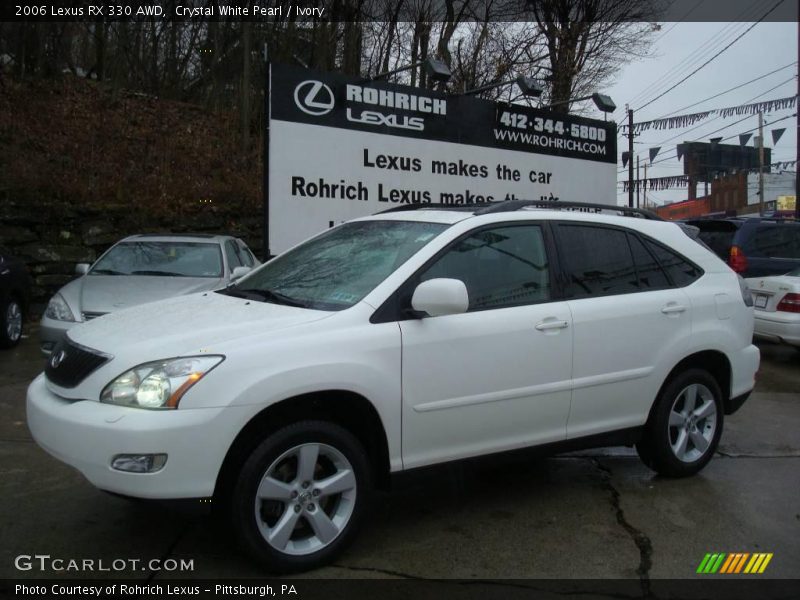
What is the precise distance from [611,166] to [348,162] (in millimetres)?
5906

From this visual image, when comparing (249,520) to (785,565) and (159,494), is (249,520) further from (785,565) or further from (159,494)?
(785,565)

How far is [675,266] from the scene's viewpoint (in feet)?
15.3

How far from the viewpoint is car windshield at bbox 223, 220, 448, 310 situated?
3.65 m

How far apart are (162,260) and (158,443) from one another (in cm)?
556

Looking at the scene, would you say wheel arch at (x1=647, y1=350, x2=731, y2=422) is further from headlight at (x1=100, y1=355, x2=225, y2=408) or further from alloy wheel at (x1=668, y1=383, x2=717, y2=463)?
headlight at (x1=100, y1=355, x2=225, y2=408)

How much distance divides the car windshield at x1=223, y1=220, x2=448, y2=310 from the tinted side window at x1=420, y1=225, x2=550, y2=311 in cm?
18

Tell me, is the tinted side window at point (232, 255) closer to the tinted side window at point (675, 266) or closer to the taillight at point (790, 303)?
the tinted side window at point (675, 266)

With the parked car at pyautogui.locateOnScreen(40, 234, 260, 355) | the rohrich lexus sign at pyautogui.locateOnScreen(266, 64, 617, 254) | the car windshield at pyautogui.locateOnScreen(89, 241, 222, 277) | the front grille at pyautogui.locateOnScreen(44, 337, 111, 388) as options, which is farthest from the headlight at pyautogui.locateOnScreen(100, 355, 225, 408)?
the car windshield at pyautogui.locateOnScreen(89, 241, 222, 277)

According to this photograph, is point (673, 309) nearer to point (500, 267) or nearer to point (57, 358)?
point (500, 267)

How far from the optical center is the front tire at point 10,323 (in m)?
8.40

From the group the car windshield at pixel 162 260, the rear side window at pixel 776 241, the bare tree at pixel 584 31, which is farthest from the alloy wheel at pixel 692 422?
the bare tree at pixel 584 31

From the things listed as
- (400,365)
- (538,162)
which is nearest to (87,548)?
(400,365)

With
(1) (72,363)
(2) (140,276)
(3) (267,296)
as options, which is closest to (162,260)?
(2) (140,276)

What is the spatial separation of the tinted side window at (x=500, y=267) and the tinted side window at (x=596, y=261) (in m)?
0.18
